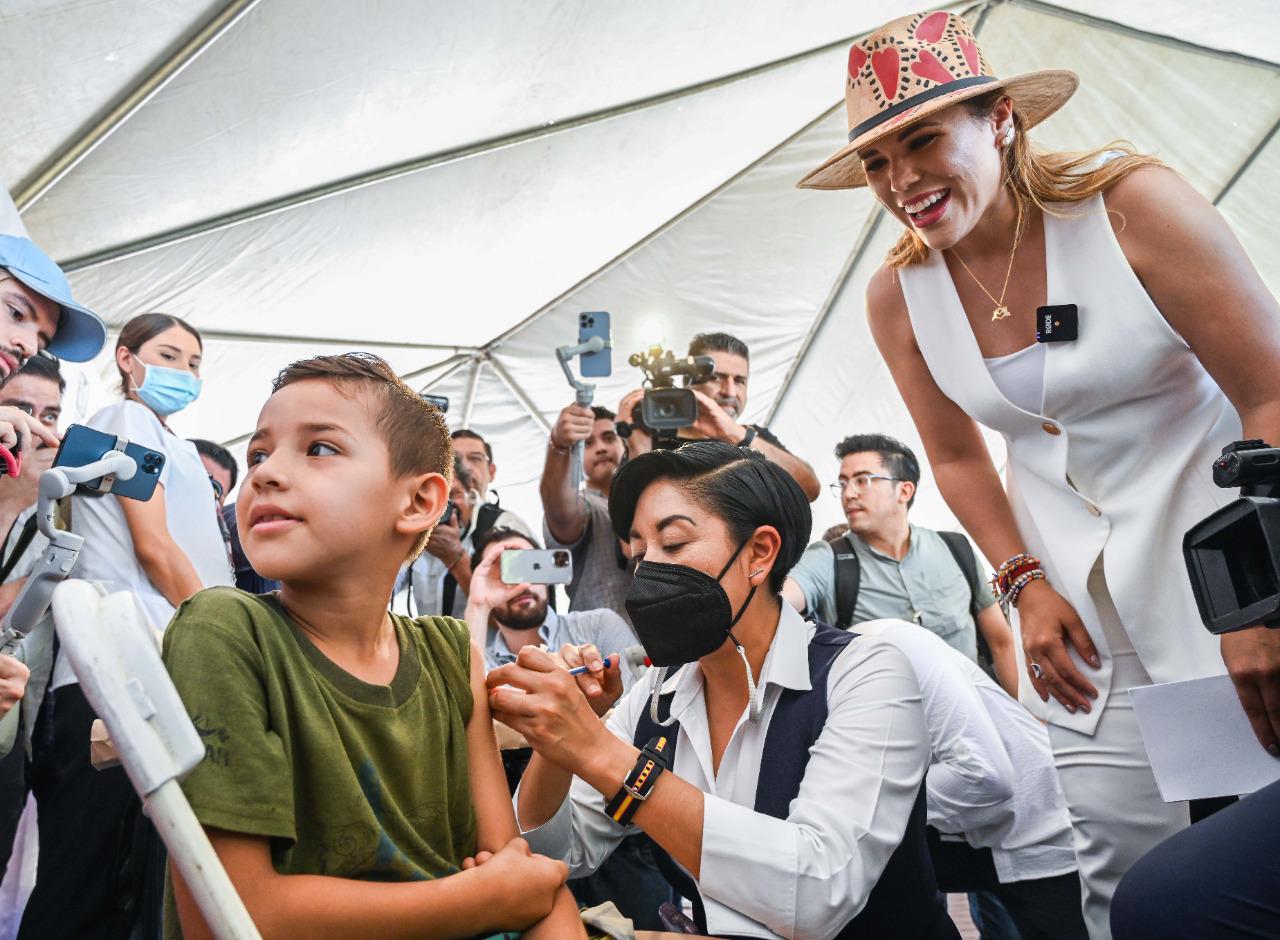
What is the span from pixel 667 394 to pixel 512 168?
107 inches

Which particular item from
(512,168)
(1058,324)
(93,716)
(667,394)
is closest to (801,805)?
(1058,324)

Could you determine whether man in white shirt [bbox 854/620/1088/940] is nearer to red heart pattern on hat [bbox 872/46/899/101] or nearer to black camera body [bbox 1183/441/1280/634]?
black camera body [bbox 1183/441/1280/634]

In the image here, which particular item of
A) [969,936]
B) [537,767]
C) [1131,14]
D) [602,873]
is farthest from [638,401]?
[1131,14]

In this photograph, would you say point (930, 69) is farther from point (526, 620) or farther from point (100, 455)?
point (526, 620)

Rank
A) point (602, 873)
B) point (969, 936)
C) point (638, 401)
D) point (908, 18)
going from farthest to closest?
point (969, 936) < point (638, 401) < point (602, 873) < point (908, 18)

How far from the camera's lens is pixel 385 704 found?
133 cm

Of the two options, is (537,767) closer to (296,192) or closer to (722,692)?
(722,692)

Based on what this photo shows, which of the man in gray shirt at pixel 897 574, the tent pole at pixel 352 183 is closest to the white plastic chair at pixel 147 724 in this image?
the man in gray shirt at pixel 897 574

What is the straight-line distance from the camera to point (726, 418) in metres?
3.21

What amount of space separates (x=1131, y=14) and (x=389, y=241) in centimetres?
412

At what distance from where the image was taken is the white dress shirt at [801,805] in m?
1.55

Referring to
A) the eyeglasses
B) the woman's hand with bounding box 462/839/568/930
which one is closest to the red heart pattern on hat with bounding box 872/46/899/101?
the woman's hand with bounding box 462/839/568/930

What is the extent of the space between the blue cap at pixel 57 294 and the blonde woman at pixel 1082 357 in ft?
6.67

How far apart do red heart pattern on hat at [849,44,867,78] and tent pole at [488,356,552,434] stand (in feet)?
18.8
